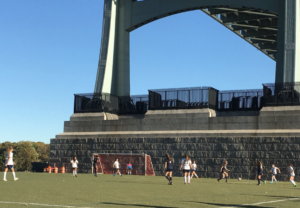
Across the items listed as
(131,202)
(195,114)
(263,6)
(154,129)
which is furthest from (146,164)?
(131,202)

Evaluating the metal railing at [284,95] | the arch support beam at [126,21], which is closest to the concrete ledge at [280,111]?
→ the metal railing at [284,95]

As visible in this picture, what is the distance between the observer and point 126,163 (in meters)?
33.6

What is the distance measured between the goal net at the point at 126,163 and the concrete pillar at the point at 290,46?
414 inches

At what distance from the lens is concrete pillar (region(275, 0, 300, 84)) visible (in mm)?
30516

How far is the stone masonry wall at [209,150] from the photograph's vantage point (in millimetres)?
28562

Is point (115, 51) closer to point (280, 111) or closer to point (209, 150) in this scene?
point (209, 150)

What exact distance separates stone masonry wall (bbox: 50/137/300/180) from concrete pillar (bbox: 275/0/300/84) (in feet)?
15.4

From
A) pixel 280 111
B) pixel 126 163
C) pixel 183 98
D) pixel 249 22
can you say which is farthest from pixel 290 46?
pixel 249 22

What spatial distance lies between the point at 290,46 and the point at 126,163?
13828 millimetres

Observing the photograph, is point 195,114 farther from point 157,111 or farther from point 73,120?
point 73,120

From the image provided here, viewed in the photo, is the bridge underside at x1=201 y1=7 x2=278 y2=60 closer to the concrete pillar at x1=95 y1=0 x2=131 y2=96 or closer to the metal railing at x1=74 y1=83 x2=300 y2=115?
the concrete pillar at x1=95 y1=0 x2=131 y2=96

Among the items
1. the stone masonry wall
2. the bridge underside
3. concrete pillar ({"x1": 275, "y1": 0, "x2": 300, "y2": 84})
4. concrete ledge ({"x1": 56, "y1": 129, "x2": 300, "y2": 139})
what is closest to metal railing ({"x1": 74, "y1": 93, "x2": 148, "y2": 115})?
concrete ledge ({"x1": 56, "y1": 129, "x2": 300, "y2": 139})

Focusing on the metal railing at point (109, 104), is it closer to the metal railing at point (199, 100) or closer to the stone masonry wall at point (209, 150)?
the metal railing at point (199, 100)

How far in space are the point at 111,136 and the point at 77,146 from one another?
294 centimetres
